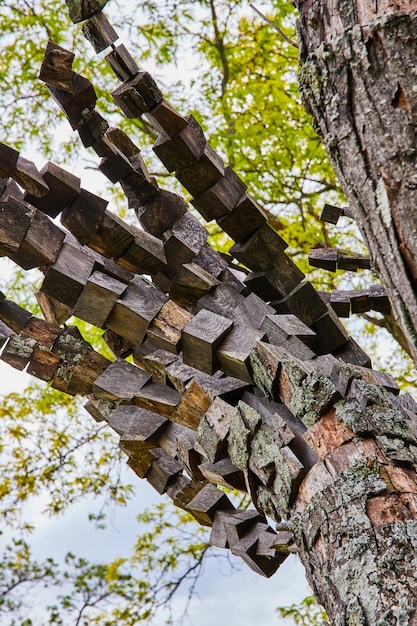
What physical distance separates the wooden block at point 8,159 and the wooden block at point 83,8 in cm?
A: 50

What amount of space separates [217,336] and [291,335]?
274 millimetres

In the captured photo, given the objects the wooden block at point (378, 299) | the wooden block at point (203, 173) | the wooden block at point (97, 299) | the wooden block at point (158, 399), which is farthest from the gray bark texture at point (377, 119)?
the wooden block at point (378, 299)

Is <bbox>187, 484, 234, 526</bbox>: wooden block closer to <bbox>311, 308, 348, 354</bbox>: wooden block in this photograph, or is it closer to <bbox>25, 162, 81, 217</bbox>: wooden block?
<bbox>311, 308, 348, 354</bbox>: wooden block

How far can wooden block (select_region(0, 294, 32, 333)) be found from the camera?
2555 millimetres

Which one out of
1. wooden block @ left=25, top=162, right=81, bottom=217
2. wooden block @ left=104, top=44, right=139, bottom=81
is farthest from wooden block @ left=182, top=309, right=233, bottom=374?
wooden block @ left=104, top=44, right=139, bottom=81

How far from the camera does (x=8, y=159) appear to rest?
85.9 inches

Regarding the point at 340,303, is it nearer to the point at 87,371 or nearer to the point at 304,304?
the point at 304,304

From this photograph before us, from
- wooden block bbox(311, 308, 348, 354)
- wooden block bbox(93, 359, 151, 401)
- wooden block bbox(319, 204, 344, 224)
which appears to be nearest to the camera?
wooden block bbox(93, 359, 151, 401)

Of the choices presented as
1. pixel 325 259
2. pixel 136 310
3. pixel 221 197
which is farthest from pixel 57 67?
pixel 325 259

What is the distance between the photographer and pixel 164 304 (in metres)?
2.39

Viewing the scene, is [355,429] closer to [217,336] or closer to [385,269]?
[217,336]

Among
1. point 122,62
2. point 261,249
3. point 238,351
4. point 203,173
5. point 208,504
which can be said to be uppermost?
point 122,62

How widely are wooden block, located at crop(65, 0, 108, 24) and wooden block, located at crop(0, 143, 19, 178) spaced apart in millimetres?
499

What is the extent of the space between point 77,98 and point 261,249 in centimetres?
87
